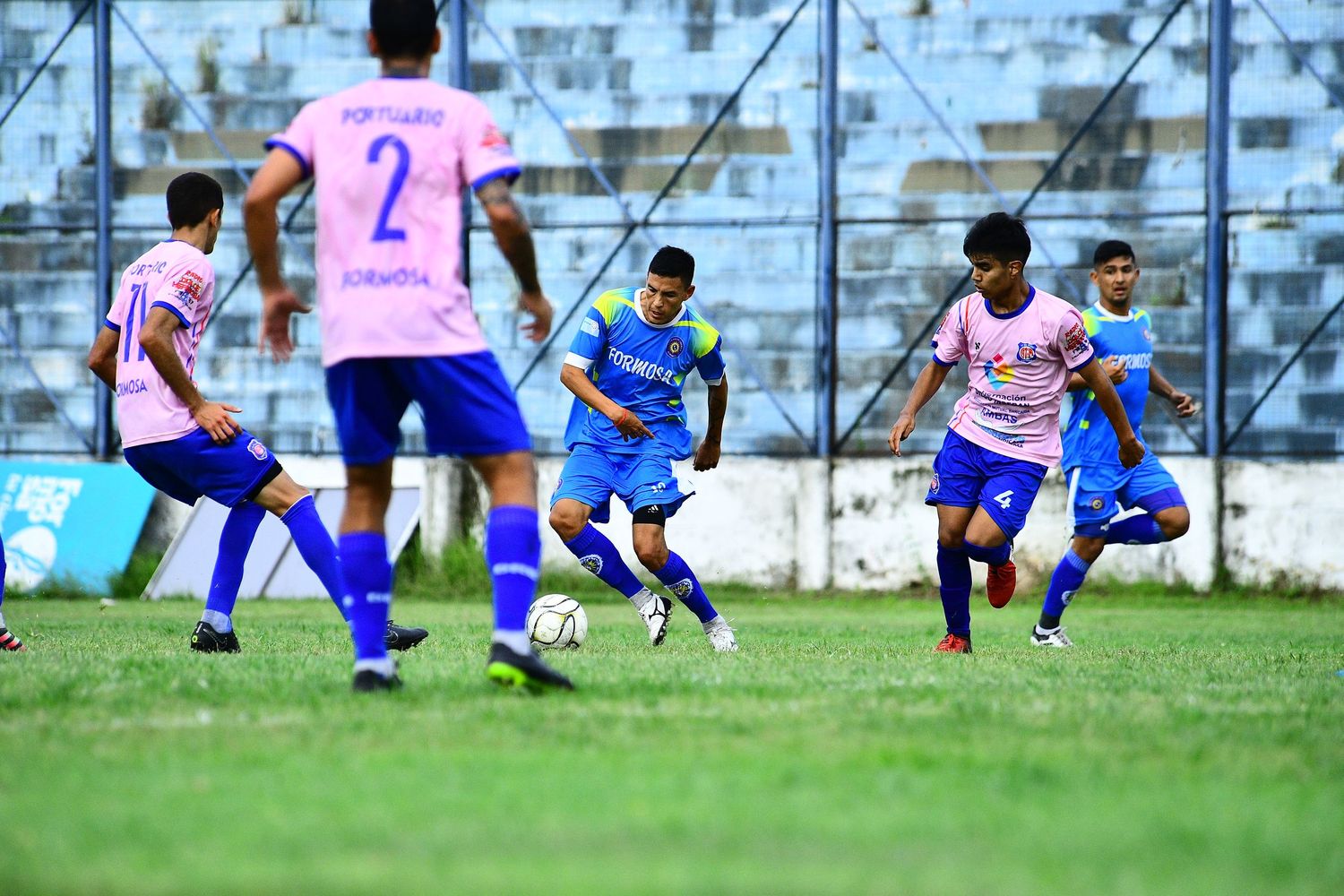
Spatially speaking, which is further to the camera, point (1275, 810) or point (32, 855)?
point (1275, 810)

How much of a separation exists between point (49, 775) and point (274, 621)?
269 inches

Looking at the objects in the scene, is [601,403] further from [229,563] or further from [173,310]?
[173,310]

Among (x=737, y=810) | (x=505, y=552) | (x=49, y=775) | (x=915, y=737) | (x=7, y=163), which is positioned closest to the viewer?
(x=737, y=810)

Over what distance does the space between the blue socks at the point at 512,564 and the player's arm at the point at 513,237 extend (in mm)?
515

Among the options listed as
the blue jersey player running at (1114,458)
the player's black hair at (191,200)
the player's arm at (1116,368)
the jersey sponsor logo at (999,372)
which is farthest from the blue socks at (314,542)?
the player's arm at (1116,368)

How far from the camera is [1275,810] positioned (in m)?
2.86

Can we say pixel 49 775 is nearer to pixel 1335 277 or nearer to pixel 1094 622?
pixel 1094 622

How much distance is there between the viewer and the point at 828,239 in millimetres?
14062

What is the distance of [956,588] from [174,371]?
361cm

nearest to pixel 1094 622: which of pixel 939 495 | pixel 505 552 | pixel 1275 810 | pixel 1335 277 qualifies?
pixel 939 495

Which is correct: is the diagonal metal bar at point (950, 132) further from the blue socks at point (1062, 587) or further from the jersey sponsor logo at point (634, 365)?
the jersey sponsor logo at point (634, 365)

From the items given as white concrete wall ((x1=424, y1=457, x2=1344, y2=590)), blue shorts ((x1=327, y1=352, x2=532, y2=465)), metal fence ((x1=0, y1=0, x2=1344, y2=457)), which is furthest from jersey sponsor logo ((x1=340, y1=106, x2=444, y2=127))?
metal fence ((x1=0, y1=0, x2=1344, y2=457))

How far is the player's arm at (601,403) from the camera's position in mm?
7059

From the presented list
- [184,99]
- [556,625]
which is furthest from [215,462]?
[184,99]
